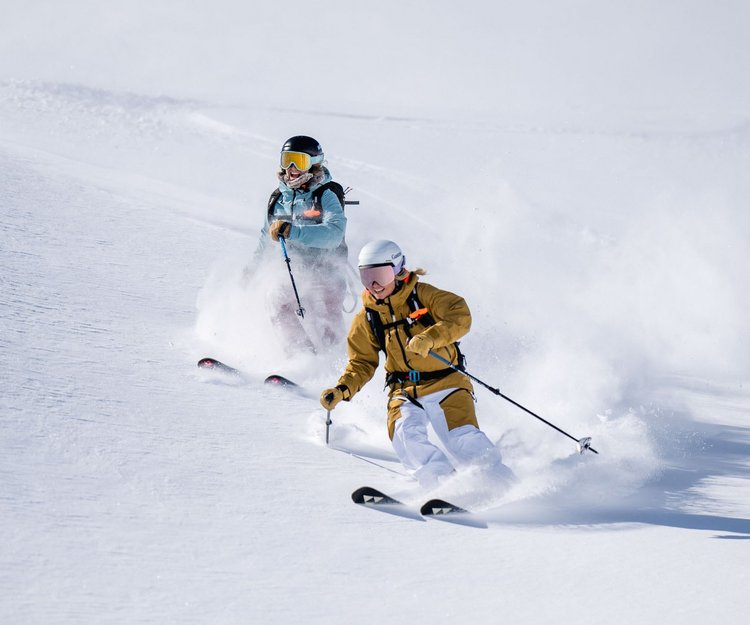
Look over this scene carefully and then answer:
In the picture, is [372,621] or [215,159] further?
[215,159]

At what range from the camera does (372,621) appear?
3.24 metres

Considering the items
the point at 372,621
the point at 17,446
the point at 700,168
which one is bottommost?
the point at 372,621

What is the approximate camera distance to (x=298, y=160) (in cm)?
730

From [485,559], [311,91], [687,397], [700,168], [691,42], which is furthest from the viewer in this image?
[691,42]

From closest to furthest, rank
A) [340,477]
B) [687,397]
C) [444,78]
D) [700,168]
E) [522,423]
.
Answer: [340,477] → [522,423] → [687,397] → [700,168] → [444,78]

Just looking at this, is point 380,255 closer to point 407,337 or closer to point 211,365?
point 407,337

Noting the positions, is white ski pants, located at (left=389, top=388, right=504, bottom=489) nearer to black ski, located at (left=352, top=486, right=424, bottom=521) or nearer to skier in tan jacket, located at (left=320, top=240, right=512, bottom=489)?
skier in tan jacket, located at (left=320, top=240, right=512, bottom=489)

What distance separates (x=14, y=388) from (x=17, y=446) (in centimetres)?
82

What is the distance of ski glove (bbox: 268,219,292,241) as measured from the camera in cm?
712

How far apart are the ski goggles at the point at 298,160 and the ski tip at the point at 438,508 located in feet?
11.8

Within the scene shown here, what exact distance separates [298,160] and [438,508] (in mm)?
3652

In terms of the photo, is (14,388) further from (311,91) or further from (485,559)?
(311,91)

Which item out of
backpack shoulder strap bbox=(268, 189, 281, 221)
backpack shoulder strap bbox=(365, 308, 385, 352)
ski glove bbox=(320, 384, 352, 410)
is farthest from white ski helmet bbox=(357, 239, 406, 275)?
backpack shoulder strap bbox=(268, 189, 281, 221)

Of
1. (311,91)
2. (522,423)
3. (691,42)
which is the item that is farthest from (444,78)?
(522,423)
